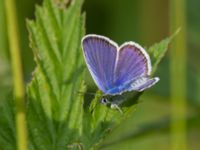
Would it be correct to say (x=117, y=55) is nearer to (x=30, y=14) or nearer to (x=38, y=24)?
(x=38, y=24)

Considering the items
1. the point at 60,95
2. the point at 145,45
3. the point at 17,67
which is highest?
the point at 17,67

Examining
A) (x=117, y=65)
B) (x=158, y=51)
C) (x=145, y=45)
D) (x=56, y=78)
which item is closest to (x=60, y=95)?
(x=56, y=78)

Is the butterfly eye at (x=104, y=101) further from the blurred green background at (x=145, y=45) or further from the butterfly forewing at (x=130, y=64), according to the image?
the blurred green background at (x=145, y=45)

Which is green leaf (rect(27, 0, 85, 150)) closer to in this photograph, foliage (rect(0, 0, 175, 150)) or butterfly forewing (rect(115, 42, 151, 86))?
foliage (rect(0, 0, 175, 150))

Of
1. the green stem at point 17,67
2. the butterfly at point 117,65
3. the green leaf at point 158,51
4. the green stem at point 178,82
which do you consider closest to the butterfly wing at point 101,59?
the butterfly at point 117,65

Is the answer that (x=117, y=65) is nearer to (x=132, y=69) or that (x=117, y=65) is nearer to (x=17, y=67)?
(x=132, y=69)

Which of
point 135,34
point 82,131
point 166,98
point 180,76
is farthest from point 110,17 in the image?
point 82,131

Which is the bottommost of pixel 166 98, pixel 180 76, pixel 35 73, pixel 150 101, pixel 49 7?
pixel 150 101
